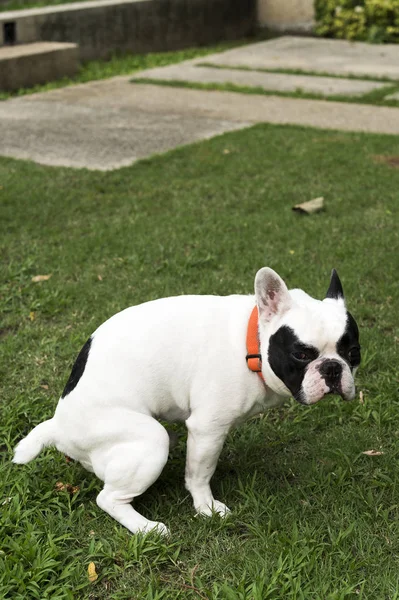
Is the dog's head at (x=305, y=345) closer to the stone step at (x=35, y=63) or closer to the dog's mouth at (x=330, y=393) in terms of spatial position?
the dog's mouth at (x=330, y=393)

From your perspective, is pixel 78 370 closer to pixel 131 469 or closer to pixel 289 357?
pixel 131 469

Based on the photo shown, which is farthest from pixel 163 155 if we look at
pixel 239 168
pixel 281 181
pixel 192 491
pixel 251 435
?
pixel 192 491

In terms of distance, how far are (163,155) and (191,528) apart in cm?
511

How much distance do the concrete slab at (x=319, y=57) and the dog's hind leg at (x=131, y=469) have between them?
378 inches

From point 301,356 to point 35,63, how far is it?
916 cm

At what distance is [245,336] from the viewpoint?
120 inches

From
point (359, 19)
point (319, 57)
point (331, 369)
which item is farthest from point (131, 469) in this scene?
point (359, 19)

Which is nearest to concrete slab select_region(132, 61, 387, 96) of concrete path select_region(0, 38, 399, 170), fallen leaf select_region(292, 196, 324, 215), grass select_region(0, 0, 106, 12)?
concrete path select_region(0, 38, 399, 170)

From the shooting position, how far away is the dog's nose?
9.16 feet

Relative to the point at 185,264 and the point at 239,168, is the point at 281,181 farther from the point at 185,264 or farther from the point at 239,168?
the point at 185,264

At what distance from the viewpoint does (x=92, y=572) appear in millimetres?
2881

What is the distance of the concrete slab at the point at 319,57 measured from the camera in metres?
12.1

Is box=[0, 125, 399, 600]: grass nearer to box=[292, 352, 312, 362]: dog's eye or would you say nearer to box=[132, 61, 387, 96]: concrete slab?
box=[292, 352, 312, 362]: dog's eye

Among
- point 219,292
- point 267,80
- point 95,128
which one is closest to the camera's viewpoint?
point 219,292
